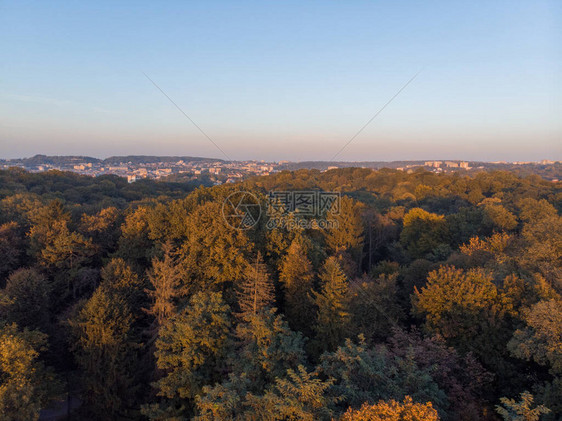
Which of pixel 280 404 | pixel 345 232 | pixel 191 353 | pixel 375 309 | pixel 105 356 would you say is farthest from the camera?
pixel 345 232

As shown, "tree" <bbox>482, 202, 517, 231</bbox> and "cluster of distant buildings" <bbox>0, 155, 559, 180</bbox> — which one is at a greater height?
"cluster of distant buildings" <bbox>0, 155, 559, 180</bbox>

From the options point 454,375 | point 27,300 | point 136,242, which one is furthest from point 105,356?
point 454,375

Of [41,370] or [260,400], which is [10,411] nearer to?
[41,370]

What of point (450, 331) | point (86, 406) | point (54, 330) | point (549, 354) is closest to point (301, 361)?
point (450, 331)

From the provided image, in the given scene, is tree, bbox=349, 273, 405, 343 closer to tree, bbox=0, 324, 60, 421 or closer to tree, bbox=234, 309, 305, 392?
tree, bbox=234, 309, 305, 392

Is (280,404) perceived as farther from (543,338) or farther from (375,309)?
(543,338)

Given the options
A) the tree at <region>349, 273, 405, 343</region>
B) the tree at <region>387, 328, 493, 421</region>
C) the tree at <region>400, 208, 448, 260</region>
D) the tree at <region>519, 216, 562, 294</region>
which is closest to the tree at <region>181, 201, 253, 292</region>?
the tree at <region>349, 273, 405, 343</region>
